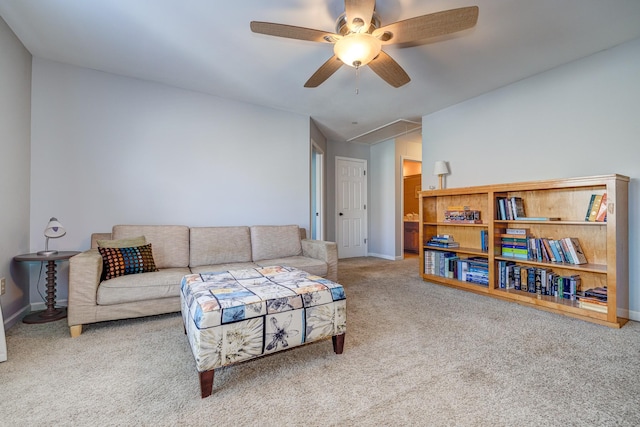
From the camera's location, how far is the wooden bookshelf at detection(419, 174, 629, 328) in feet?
7.38

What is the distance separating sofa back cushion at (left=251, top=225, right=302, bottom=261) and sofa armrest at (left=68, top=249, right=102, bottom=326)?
1.50 m

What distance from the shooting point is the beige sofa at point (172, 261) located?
2.11 m

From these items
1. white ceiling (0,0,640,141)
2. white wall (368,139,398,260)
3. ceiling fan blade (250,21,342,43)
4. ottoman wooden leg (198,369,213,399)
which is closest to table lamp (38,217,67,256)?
white ceiling (0,0,640,141)

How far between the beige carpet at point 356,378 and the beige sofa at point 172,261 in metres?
0.19

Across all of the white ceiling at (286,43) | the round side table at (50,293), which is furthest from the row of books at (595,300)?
the round side table at (50,293)

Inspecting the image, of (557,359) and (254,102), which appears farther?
(254,102)

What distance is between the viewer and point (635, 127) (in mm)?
2406

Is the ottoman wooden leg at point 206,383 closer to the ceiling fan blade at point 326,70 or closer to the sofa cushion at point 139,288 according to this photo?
the sofa cushion at point 139,288

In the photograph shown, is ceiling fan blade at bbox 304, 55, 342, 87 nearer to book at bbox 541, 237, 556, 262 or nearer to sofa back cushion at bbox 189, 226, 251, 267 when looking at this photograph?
sofa back cushion at bbox 189, 226, 251, 267

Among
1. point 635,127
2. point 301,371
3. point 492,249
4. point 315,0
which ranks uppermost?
point 315,0

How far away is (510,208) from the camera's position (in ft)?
9.86

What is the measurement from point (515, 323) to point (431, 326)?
2.33 ft

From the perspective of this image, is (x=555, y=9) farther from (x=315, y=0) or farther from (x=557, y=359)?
(x=557, y=359)

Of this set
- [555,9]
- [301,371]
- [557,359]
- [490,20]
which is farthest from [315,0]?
[557,359]
